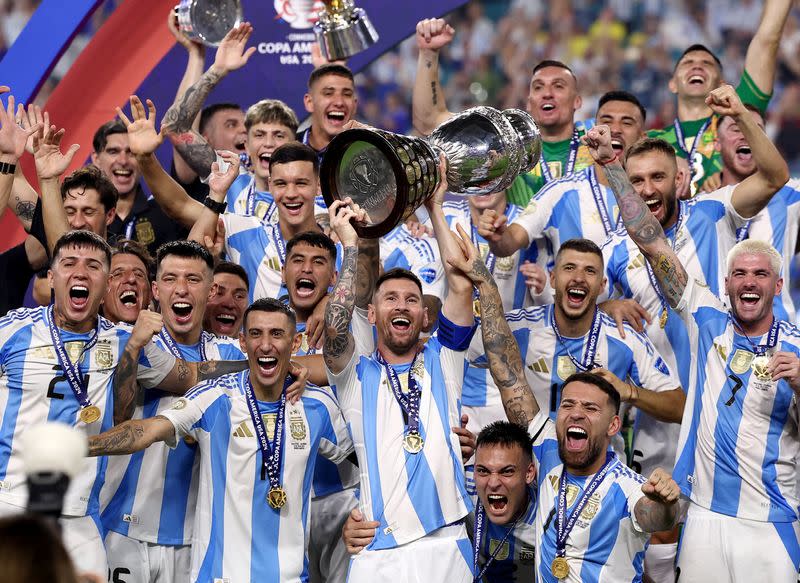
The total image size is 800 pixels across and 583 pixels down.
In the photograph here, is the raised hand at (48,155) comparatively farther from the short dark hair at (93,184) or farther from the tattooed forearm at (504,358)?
the tattooed forearm at (504,358)

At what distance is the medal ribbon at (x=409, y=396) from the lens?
503 cm

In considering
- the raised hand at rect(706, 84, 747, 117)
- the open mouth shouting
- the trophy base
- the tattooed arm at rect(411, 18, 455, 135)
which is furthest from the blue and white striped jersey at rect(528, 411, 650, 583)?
the trophy base

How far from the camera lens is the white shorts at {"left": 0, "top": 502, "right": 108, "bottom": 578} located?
16.0ft

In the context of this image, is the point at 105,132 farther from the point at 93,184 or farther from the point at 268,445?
the point at 268,445

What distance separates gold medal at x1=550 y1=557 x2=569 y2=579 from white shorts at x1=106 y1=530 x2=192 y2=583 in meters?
1.54

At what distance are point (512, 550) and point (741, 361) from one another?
1229mm

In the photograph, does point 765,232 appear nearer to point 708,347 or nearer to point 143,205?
point 708,347

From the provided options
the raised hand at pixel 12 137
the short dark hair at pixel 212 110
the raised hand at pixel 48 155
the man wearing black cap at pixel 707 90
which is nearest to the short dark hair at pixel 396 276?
the raised hand at pixel 48 155

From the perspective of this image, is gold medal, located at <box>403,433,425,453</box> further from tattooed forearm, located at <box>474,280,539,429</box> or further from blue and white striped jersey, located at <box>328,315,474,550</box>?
tattooed forearm, located at <box>474,280,539,429</box>

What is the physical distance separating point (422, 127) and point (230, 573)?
2946 millimetres

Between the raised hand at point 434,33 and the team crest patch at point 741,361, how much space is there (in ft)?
7.35

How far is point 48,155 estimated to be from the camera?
5695mm

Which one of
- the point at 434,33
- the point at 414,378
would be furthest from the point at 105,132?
the point at 414,378

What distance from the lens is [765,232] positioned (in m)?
6.05
